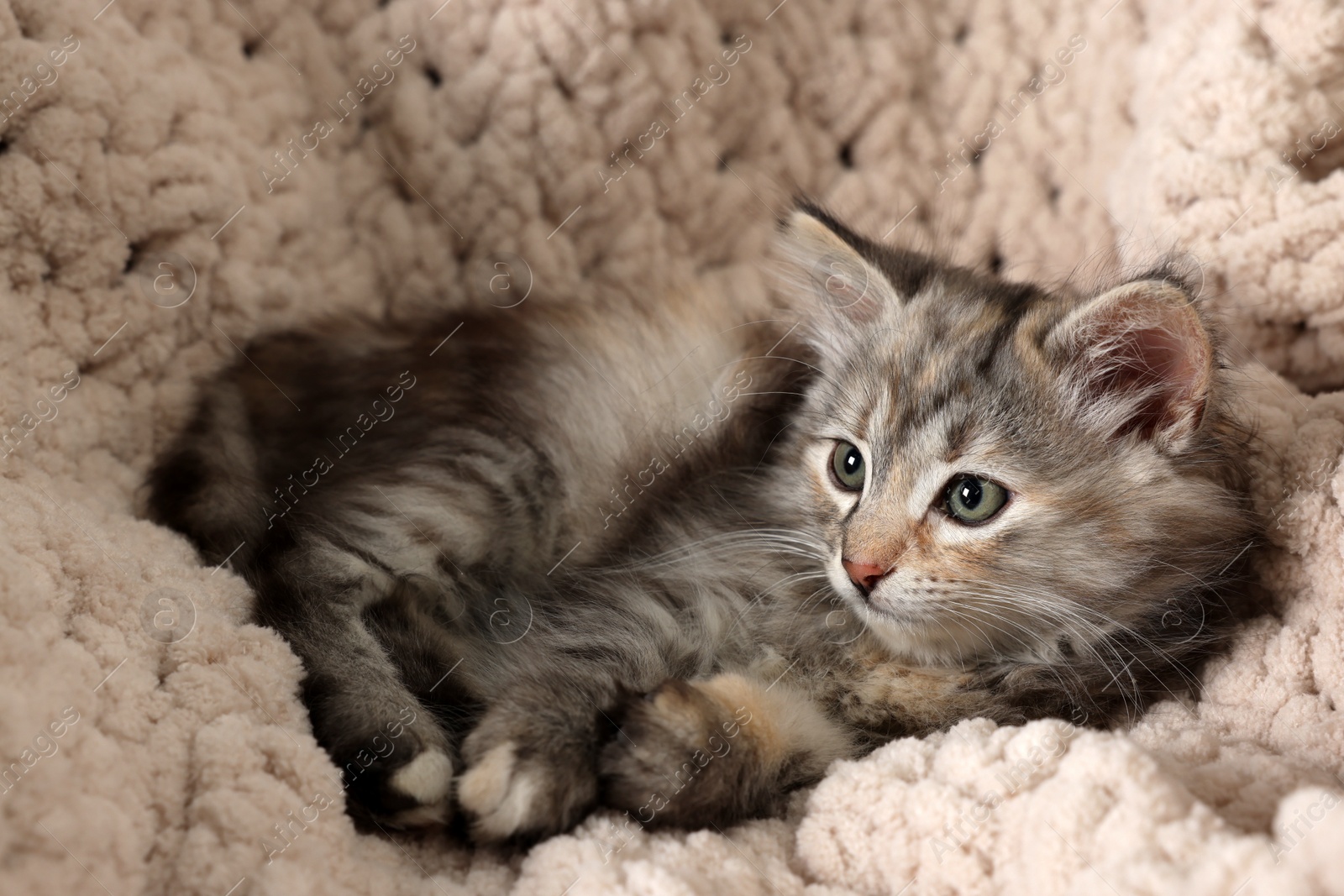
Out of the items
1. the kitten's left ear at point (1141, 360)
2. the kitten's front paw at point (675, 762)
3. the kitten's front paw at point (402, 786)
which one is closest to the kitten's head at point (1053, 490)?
the kitten's left ear at point (1141, 360)

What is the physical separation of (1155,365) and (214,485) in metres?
1.64

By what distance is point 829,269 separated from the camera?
1.97 m

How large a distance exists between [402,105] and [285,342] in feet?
2.21

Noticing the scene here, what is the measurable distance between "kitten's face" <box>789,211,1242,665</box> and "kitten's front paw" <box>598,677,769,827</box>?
1.06 ft

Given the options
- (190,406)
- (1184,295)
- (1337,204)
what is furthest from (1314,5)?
(190,406)

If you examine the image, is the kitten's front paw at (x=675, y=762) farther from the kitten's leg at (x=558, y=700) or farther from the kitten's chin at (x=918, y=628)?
the kitten's chin at (x=918, y=628)

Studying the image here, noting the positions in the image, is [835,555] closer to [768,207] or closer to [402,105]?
[768,207]

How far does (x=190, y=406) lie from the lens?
2.06 meters

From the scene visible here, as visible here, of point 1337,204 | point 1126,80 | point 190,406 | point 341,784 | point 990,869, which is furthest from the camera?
point 1126,80

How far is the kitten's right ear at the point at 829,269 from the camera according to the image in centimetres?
186

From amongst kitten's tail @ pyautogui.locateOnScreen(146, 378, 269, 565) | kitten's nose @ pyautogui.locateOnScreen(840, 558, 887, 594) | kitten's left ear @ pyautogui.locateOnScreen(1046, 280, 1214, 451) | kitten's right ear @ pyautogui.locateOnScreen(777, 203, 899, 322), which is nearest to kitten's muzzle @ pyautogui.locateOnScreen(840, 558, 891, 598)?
kitten's nose @ pyautogui.locateOnScreen(840, 558, 887, 594)

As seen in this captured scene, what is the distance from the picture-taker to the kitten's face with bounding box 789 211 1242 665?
1573 mm

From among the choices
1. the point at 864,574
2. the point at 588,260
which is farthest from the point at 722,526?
the point at 588,260

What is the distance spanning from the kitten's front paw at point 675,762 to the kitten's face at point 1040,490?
323mm
